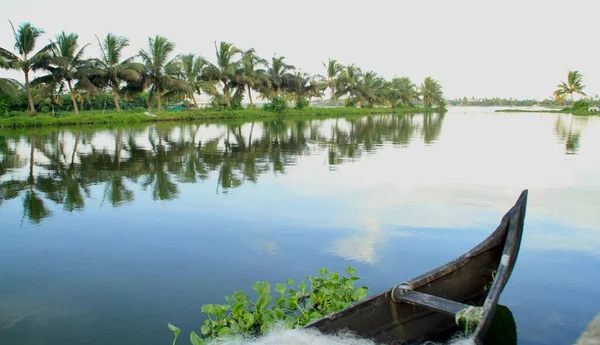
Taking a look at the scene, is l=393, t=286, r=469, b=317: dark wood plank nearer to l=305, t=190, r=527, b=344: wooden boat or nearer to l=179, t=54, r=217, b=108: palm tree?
l=305, t=190, r=527, b=344: wooden boat

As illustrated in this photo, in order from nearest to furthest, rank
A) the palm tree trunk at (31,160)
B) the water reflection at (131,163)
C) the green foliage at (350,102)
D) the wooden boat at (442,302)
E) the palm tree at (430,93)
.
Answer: the wooden boat at (442,302)
the water reflection at (131,163)
the palm tree trunk at (31,160)
the green foliage at (350,102)
the palm tree at (430,93)

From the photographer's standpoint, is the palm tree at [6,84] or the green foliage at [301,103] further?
the green foliage at [301,103]

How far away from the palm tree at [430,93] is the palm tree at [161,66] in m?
46.7

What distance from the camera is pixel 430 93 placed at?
69.7m

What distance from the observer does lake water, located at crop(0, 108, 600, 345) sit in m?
3.86

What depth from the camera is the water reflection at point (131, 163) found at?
798 centimetres

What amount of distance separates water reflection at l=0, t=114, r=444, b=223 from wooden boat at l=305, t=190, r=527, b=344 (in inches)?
200

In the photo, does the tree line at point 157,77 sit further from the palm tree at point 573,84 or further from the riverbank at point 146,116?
the palm tree at point 573,84

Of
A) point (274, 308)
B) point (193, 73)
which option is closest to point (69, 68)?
point (193, 73)

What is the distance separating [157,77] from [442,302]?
30158mm

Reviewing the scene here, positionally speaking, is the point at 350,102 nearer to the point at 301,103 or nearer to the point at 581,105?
the point at 301,103

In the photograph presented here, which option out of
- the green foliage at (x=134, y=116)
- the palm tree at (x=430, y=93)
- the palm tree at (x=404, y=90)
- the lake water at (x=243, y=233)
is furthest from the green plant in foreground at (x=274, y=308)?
the palm tree at (x=430, y=93)

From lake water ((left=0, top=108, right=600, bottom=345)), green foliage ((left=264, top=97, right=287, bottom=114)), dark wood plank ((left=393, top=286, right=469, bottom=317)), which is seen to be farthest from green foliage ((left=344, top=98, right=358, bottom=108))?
dark wood plank ((left=393, top=286, right=469, bottom=317))

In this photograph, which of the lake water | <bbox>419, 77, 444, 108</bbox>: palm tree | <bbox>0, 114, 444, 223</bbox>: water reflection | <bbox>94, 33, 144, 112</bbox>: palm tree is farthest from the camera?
<bbox>419, 77, 444, 108</bbox>: palm tree
